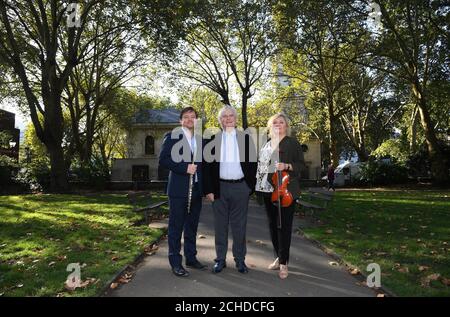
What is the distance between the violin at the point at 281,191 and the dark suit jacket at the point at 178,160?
1.02 m

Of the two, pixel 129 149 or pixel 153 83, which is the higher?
pixel 153 83

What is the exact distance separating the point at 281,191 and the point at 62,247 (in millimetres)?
4515

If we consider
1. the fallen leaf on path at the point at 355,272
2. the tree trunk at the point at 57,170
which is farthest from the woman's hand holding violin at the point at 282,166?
the tree trunk at the point at 57,170

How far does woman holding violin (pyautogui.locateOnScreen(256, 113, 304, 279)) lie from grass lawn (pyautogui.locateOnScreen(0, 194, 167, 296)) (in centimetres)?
230

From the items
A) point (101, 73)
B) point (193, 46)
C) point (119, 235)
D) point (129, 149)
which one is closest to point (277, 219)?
point (119, 235)

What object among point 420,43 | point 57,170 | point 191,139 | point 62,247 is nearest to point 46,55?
point 57,170

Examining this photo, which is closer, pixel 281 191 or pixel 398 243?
pixel 281 191

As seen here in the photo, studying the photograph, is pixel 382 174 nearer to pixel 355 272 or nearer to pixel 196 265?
pixel 355 272

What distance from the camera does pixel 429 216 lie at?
39.6 feet

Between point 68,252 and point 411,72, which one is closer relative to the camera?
point 68,252

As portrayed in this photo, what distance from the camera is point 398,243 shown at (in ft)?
25.8

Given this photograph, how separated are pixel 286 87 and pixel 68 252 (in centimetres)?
3227

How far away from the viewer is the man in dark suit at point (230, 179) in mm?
5824

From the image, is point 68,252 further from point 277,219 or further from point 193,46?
point 193,46
